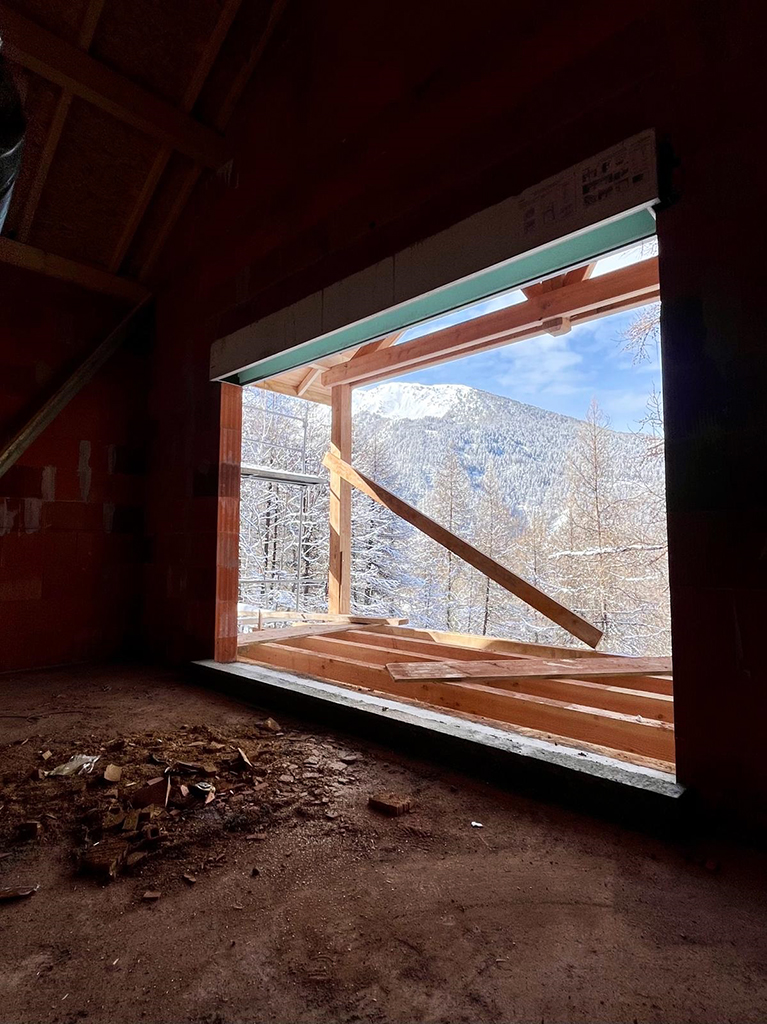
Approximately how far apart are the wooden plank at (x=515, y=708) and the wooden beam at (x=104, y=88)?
149 inches

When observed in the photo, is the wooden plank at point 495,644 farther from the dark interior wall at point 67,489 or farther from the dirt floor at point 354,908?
the dark interior wall at point 67,489

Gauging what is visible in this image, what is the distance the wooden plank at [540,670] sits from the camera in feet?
9.50

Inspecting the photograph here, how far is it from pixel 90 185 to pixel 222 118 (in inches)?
41.7

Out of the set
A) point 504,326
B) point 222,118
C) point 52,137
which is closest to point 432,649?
point 504,326

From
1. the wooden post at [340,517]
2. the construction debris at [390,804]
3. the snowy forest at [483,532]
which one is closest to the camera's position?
the construction debris at [390,804]

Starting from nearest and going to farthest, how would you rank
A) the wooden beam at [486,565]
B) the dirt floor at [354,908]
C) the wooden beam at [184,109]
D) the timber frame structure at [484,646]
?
the dirt floor at [354,908], the timber frame structure at [484,646], the wooden beam at [184,109], the wooden beam at [486,565]

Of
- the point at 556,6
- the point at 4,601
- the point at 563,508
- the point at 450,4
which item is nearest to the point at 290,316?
the point at 450,4

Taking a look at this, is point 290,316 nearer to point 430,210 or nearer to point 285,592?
point 430,210

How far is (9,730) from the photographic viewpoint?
2.61 metres

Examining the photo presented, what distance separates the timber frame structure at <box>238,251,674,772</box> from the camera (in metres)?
2.82

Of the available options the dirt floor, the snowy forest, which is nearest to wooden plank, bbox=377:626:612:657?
the dirt floor

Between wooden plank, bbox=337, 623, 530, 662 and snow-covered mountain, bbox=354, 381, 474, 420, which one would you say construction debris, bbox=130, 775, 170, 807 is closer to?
wooden plank, bbox=337, 623, 530, 662

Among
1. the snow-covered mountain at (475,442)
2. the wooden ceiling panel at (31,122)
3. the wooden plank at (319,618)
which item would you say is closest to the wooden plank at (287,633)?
the wooden plank at (319,618)

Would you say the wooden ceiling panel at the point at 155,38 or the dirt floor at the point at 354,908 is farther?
the wooden ceiling panel at the point at 155,38
